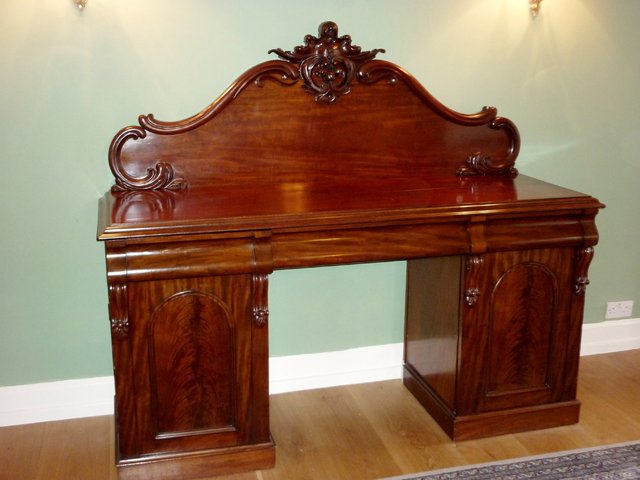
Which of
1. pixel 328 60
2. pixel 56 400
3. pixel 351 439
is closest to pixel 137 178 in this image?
pixel 328 60

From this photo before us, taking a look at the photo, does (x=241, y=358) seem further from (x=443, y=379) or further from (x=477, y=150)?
(x=477, y=150)

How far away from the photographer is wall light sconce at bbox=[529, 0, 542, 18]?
3.00m

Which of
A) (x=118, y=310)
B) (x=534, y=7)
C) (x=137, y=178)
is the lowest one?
(x=118, y=310)

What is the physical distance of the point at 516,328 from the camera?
272 cm

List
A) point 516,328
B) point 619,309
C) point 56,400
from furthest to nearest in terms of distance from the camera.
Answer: point 619,309 < point 56,400 < point 516,328

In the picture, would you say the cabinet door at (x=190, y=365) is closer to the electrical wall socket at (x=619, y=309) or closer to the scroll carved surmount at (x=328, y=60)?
the scroll carved surmount at (x=328, y=60)

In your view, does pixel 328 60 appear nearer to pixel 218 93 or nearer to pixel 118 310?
pixel 218 93

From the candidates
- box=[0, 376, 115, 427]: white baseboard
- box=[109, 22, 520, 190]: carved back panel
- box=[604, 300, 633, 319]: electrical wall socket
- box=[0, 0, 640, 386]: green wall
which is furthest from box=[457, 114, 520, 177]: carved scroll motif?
box=[0, 376, 115, 427]: white baseboard

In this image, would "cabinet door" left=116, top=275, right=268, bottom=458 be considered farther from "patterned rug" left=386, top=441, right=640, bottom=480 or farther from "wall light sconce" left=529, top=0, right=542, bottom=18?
"wall light sconce" left=529, top=0, right=542, bottom=18

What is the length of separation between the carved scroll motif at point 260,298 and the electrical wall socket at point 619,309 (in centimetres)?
193

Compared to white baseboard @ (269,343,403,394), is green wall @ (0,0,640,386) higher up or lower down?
higher up

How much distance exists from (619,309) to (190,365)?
7.21ft

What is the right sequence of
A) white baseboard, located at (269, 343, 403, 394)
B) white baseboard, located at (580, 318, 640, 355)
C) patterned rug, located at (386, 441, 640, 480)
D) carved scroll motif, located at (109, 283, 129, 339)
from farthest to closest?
1. white baseboard, located at (580, 318, 640, 355)
2. white baseboard, located at (269, 343, 403, 394)
3. patterned rug, located at (386, 441, 640, 480)
4. carved scroll motif, located at (109, 283, 129, 339)

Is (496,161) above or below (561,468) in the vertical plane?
above
